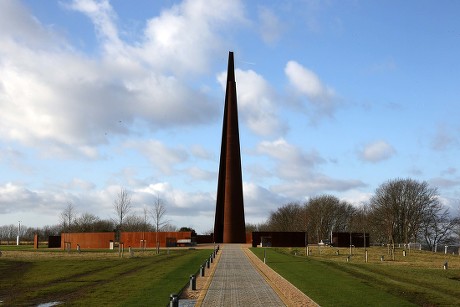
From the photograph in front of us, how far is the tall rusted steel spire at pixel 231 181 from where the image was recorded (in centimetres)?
7656

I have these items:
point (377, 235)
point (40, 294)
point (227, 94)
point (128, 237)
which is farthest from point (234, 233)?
point (40, 294)

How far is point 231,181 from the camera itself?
7712cm

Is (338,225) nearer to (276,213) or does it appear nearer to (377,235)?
(377,235)

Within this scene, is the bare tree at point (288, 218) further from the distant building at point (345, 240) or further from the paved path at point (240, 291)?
the paved path at point (240, 291)

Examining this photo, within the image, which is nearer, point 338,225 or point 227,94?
point 227,94

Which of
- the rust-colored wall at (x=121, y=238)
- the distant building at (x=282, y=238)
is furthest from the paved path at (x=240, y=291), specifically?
the rust-colored wall at (x=121, y=238)

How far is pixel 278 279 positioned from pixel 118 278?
7475 mm

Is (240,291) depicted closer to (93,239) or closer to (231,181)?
(93,239)

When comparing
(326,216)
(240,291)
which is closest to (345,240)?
(326,216)

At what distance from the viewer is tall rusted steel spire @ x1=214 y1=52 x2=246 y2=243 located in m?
76.6

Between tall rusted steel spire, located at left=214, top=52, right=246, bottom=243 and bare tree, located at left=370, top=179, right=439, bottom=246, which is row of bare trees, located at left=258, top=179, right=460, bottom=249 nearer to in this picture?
bare tree, located at left=370, top=179, right=439, bottom=246

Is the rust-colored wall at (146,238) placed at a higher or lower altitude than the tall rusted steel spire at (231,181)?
lower

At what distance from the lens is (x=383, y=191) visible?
7756 cm

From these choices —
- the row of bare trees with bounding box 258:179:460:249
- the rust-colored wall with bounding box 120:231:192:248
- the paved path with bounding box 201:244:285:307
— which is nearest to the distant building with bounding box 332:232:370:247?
the row of bare trees with bounding box 258:179:460:249
